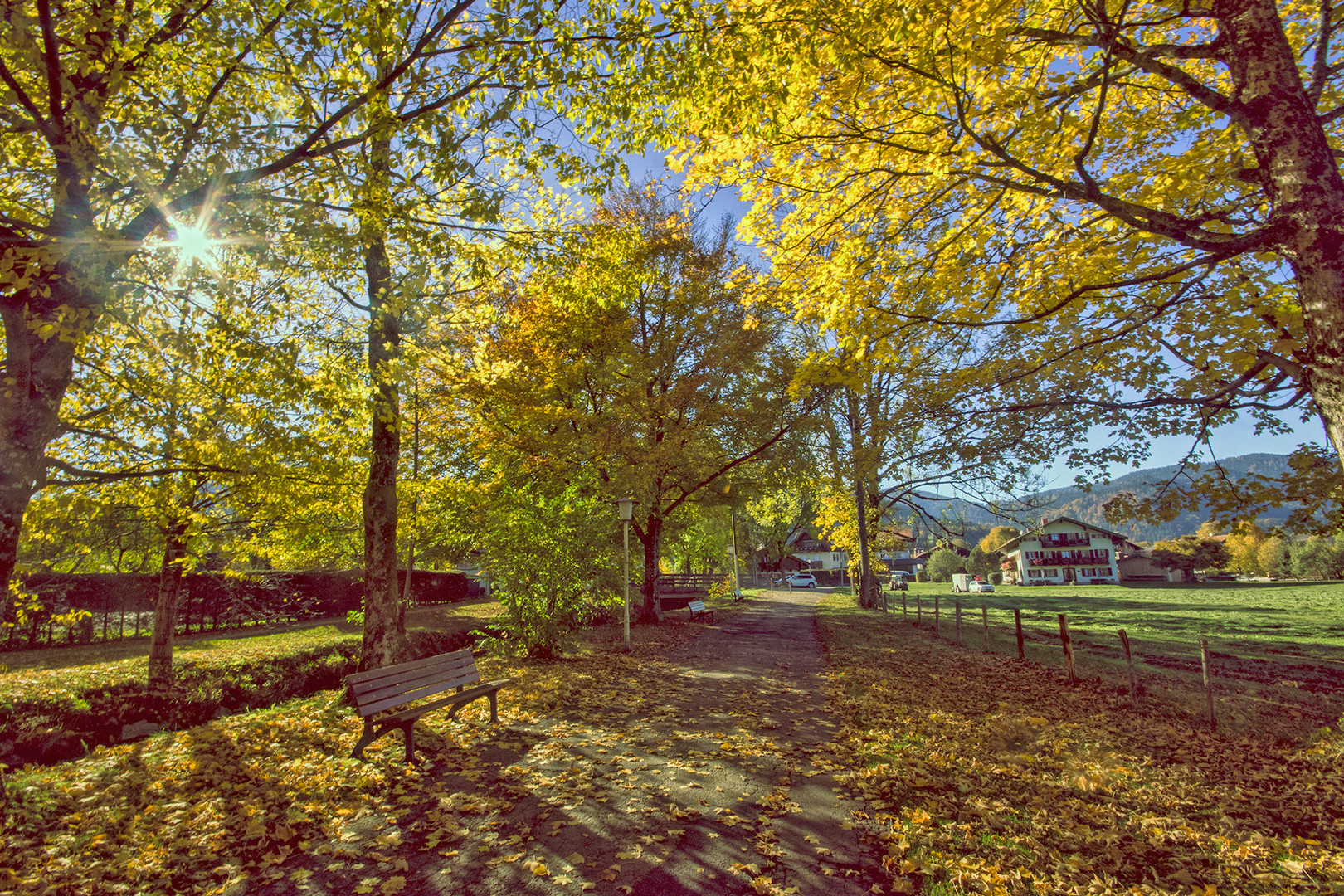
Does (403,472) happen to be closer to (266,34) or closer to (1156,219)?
(266,34)

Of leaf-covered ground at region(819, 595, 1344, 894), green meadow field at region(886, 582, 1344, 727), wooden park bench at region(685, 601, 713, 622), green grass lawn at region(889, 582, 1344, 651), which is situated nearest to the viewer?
leaf-covered ground at region(819, 595, 1344, 894)

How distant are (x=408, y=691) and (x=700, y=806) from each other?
3.53 metres

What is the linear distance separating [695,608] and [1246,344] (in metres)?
17.4

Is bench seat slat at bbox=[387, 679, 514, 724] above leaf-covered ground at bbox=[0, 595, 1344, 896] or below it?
above

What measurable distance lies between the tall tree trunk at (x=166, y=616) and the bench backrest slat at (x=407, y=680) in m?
5.25

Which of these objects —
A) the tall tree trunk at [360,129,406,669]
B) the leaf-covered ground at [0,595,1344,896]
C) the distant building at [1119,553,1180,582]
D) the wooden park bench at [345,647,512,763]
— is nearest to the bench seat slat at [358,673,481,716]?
the wooden park bench at [345,647,512,763]

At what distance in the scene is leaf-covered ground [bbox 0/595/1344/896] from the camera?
Answer: 3361mm

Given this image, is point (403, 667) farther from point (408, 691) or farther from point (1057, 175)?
point (1057, 175)

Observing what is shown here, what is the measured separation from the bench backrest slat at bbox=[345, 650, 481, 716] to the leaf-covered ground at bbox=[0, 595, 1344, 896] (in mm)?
495

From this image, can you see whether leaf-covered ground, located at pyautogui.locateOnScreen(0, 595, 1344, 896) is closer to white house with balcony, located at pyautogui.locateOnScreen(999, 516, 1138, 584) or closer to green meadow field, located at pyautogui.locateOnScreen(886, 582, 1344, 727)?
green meadow field, located at pyautogui.locateOnScreen(886, 582, 1344, 727)

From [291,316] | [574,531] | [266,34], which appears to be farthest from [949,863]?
[291,316]

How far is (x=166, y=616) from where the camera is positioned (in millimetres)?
9266

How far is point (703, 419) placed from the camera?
54.6 feet

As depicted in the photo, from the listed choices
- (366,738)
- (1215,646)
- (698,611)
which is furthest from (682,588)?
(366,738)
